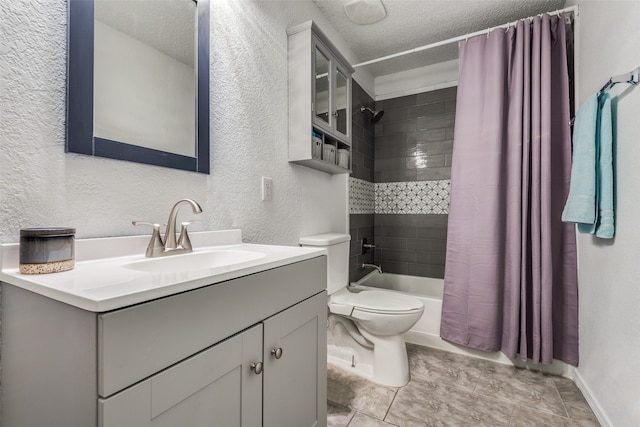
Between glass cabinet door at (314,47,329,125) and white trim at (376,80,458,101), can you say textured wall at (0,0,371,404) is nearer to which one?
glass cabinet door at (314,47,329,125)

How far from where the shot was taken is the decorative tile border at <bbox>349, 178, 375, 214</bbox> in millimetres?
2469

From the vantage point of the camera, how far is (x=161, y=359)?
1.75 ft

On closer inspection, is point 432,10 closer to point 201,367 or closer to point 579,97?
point 579,97

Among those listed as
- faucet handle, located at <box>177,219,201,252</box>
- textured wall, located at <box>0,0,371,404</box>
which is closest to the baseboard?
textured wall, located at <box>0,0,371,404</box>

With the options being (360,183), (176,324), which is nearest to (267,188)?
(176,324)

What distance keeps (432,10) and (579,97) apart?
1.08 metres

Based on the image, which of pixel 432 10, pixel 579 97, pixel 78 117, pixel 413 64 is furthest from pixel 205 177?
pixel 413 64

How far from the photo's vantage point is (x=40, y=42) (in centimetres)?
73

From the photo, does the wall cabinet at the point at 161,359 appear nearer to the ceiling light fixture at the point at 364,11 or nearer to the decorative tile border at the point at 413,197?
the ceiling light fixture at the point at 364,11

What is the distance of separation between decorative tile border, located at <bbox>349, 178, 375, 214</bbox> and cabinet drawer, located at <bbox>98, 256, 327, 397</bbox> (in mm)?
1669

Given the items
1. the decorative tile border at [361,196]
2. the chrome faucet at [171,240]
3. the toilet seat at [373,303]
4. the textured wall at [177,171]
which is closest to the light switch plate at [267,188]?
the textured wall at [177,171]

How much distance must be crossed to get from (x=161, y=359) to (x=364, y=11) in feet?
7.36

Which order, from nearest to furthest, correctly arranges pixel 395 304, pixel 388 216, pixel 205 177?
pixel 205 177, pixel 395 304, pixel 388 216

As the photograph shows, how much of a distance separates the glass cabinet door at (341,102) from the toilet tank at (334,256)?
0.73 meters
